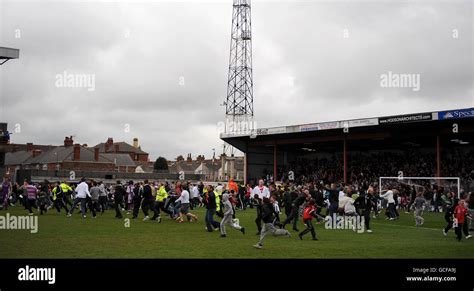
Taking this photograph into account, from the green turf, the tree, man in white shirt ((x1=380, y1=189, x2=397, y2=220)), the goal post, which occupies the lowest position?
the green turf

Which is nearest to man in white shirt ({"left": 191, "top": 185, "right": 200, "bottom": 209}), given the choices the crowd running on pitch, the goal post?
the crowd running on pitch

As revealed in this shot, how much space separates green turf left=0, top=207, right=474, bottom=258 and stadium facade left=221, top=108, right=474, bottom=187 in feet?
75.5

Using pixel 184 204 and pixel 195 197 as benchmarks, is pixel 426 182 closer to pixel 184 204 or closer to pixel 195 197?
pixel 195 197

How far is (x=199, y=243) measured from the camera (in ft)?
48.4

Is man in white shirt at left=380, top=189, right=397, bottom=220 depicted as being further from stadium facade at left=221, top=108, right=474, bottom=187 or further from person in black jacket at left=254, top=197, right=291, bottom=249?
stadium facade at left=221, top=108, right=474, bottom=187

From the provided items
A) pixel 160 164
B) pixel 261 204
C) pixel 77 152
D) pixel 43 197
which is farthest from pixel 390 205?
pixel 160 164

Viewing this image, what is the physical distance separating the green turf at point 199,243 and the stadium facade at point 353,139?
23.0 meters

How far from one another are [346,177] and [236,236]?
34.7 metres

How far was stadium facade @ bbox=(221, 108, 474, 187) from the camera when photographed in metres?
40.6

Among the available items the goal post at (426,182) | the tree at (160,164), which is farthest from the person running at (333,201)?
the tree at (160,164)

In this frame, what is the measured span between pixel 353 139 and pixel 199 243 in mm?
36511
